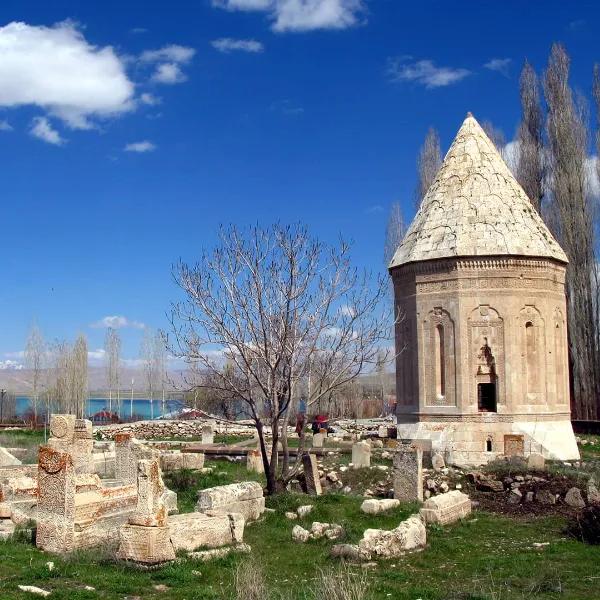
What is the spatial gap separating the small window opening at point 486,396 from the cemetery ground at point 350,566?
8395 millimetres

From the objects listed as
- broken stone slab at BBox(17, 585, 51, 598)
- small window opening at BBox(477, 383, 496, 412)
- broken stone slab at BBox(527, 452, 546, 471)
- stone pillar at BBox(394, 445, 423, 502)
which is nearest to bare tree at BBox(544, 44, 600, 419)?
small window opening at BBox(477, 383, 496, 412)

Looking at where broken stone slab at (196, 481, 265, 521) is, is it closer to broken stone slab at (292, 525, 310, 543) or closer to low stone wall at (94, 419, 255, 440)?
broken stone slab at (292, 525, 310, 543)

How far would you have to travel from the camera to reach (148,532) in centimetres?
920

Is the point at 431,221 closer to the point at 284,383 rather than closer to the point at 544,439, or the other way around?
the point at 544,439

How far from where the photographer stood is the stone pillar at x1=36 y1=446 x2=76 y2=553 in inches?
395

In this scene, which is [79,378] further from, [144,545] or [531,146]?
[144,545]

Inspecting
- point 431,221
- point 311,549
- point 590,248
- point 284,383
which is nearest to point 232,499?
point 311,549

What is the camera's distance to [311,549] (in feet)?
35.7

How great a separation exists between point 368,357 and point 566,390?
10374mm

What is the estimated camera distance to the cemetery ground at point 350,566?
8141mm

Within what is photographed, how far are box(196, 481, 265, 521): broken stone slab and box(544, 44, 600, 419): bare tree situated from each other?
22.9 m

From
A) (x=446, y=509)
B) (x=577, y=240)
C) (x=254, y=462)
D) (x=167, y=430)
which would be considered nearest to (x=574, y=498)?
(x=446, y=509)

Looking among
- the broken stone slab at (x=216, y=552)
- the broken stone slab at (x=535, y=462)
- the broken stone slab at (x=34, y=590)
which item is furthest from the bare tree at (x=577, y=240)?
the broken stone slab at (x=34, y=590)

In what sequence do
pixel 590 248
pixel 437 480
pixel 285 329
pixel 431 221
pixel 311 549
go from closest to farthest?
pixel 311 549
pixel 285 329
pixel 437 480
pixel 431 221
pixel 590 248
